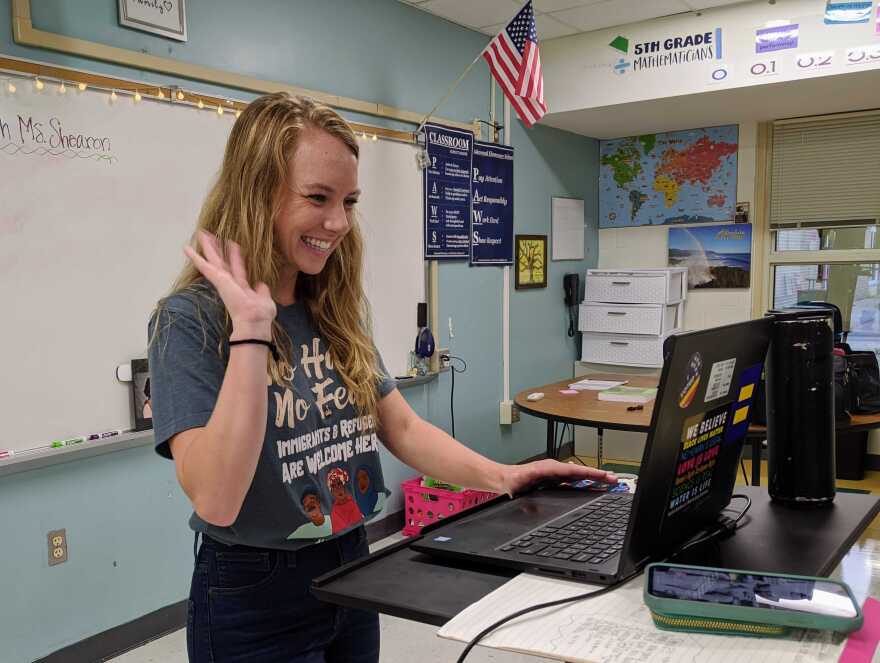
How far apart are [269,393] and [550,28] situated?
3.71m

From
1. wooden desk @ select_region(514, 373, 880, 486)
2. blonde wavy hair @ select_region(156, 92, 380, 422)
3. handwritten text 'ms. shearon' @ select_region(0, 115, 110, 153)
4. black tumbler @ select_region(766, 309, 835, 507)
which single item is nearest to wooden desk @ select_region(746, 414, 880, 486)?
wooden desk @ select_region(514, 373, 880, 486)

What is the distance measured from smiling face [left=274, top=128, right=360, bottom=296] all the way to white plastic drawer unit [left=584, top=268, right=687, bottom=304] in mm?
3944

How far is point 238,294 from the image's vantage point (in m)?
0.92

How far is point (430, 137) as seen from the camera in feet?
12.6

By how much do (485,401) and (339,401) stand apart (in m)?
3.27

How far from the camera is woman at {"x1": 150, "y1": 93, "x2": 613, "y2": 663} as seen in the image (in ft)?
3.05

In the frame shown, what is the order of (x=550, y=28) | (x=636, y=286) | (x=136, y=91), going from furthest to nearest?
(x=636, y=286), (x=550, y=28), (x=136, y=91)

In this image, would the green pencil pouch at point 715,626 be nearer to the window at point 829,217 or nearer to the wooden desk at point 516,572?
the wooden desk at point 516,572

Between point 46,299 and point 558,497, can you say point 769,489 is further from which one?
point 46,299

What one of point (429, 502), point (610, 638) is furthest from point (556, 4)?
point (610, 638)

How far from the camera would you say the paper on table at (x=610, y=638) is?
735mm

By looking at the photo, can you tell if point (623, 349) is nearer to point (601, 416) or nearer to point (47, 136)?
point (601, 416)

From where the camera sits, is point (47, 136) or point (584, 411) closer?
point (47, 136)

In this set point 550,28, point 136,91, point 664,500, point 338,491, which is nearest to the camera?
point 664,500
